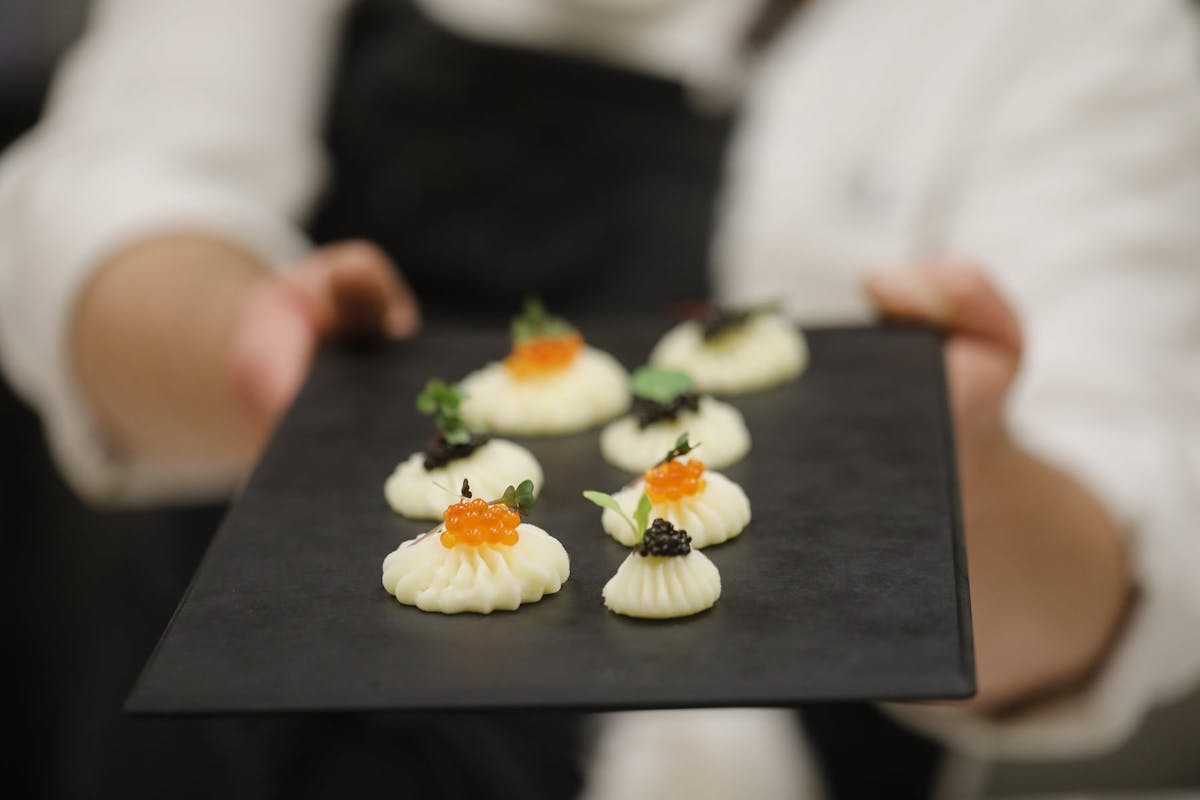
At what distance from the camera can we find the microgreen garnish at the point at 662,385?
50.9 inches

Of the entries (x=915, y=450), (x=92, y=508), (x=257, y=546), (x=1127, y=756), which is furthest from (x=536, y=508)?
(x=92, y=508)

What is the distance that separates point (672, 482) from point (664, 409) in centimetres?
20

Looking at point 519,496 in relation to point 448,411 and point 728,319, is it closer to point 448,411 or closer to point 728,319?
point 448,411

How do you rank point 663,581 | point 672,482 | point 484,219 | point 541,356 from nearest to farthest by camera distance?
point 663,581
point 672,482
point 541,356
point 484,219

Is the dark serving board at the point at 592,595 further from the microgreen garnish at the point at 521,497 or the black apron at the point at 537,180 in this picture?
the black apron at the point at 537,180

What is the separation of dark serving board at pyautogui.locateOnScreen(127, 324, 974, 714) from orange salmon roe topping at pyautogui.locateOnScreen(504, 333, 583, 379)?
9 cm

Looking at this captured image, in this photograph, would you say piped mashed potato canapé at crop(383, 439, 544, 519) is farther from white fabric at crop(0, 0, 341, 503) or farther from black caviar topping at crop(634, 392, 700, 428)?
white fabric at crop(0, 0, 341, 503)

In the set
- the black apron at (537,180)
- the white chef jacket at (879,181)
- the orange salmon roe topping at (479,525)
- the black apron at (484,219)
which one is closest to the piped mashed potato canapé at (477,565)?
the orange salmon roe topping at (479,525)

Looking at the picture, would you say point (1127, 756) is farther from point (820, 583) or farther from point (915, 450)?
point (820, 583)

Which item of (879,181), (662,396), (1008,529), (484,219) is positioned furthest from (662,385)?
(484,219)

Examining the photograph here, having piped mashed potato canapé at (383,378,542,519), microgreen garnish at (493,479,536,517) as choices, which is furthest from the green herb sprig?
piped mashed potato canapé at (383,378,542,519)

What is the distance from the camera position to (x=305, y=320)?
1723mm

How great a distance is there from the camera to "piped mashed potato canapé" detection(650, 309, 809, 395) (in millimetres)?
1426

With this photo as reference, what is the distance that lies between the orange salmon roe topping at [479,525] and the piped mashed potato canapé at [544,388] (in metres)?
0.30
